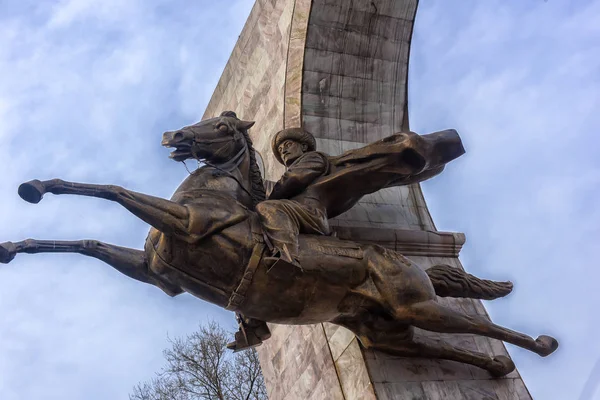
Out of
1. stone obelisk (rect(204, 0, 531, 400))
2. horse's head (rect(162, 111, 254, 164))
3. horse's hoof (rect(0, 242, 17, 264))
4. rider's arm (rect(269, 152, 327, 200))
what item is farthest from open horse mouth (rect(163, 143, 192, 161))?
stone obelisk (rect(204, 0, 531, 400))

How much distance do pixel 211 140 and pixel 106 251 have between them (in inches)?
44.4

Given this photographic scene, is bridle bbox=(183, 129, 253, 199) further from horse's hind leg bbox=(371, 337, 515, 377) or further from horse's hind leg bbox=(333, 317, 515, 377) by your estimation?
horse's hind leg bbox=(371, 337, 515, 377)

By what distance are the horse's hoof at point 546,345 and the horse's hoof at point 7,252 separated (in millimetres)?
3931

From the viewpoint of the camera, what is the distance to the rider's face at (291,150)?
5238mm

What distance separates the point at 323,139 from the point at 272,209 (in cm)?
225

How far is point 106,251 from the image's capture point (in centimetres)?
404

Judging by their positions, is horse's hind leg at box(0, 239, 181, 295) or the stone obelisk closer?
horse's hind leg at box(0, 239, 181, 295)

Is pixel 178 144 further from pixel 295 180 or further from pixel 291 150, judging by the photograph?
pixel 291 150

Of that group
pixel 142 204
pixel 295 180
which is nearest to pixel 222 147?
pixel 295 180

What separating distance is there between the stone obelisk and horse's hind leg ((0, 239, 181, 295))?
172cm

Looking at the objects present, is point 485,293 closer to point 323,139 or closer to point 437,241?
point 437,241

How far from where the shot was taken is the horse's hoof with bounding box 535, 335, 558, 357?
178 inches

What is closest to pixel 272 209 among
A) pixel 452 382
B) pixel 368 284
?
pixel 368 284

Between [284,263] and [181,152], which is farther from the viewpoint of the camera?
[181,152]
